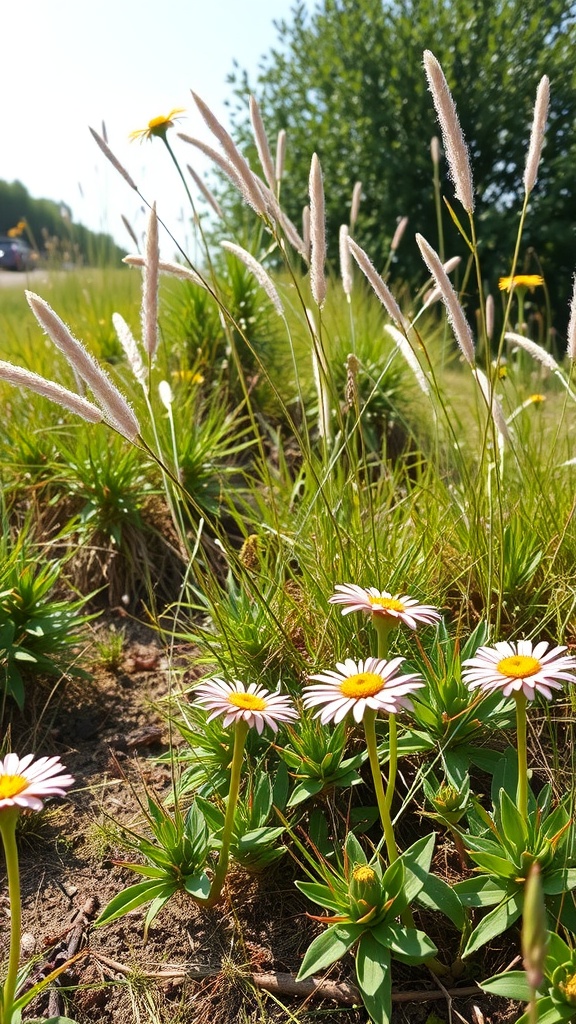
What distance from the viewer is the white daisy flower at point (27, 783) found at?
109cm

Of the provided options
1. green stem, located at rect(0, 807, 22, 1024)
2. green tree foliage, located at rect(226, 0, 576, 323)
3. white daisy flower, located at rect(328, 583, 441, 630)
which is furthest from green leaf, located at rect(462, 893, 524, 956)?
green tree foliage, located at rect(226, 0, 576, 323)

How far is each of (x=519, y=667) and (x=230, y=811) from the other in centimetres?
58

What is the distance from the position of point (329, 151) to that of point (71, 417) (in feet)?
22.7

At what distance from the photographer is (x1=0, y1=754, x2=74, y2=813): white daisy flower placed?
109 cm

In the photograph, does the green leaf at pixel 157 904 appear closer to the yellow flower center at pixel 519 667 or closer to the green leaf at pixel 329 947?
the green leaf at pixel 329 947

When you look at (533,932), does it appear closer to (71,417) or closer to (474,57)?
(71,417)

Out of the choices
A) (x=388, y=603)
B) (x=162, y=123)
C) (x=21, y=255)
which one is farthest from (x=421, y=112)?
(x=388, y=603)

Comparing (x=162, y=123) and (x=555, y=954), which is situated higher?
(x=162, y=123)

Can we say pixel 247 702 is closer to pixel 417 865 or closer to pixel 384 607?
pixel 384 607

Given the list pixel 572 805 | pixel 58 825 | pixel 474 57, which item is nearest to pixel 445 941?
pixel 572 805

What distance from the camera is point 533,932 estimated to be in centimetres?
55

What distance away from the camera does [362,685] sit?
128 centimetres

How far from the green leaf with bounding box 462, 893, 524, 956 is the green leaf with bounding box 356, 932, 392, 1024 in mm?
143

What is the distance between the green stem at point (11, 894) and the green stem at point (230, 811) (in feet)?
1.27
